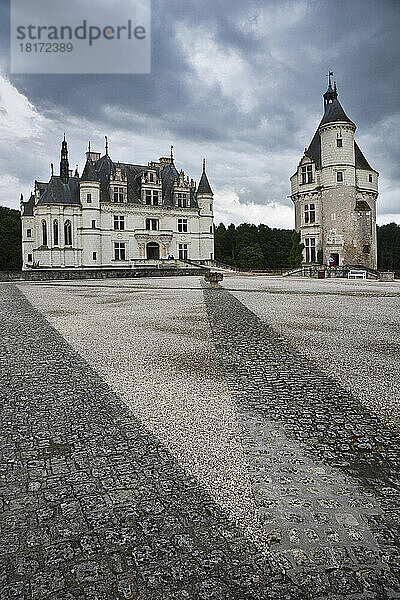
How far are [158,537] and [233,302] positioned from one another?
1310 cm

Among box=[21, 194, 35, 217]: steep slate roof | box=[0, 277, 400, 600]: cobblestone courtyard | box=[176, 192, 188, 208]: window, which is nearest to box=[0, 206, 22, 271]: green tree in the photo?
box=[21, 194, 35, 217]: steep slate roof

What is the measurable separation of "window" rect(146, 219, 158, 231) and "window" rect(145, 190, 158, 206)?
2.12 meters

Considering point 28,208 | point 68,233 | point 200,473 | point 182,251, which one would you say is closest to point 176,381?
point 200,473

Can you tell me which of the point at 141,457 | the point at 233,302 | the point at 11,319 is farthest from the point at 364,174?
the point at 141,457

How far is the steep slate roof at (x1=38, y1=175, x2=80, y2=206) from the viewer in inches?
2339

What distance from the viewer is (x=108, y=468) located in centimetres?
378

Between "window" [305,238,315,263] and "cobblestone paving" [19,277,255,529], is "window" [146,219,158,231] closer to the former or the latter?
"window" [305,238,315,263]

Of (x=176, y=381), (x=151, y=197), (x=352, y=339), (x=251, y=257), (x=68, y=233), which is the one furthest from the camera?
(x=251, y=257)

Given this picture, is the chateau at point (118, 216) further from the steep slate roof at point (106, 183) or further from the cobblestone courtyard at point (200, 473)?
the cobblestone courtyard at point (200, 473)

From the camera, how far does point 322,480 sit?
11.8 feet

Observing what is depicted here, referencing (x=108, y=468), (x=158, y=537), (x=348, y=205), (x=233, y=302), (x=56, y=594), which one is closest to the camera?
(x=56, y=594)

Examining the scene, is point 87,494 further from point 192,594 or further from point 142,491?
point 192,594

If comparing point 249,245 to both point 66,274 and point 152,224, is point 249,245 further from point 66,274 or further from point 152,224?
point 66,274

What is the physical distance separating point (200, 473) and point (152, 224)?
201 feet
